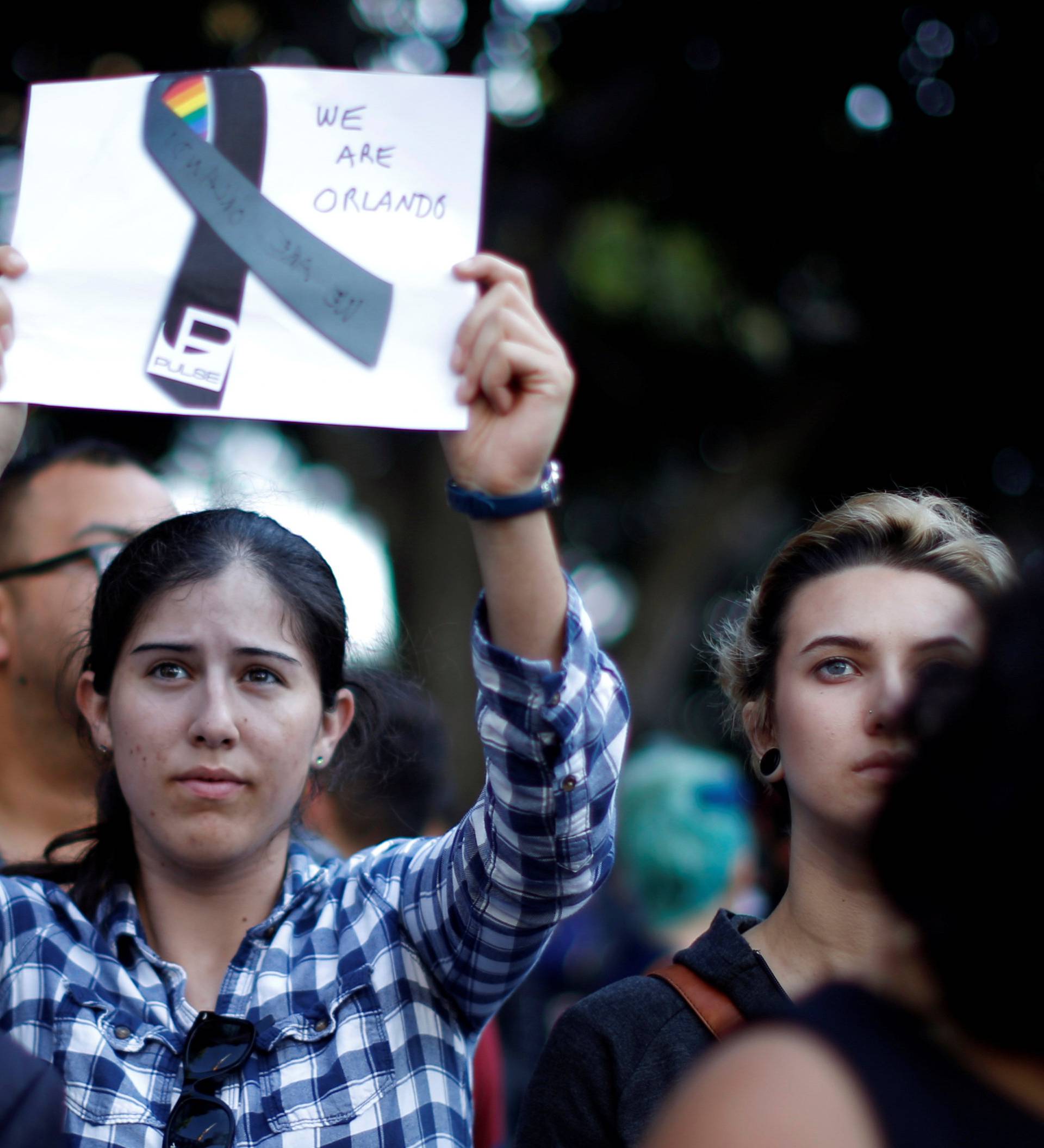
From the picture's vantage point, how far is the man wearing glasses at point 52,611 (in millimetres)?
2822

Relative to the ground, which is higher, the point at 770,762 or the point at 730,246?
the point at 730,246

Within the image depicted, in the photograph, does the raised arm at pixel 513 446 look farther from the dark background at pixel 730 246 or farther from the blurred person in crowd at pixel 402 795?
the dark background at pixel 730 246

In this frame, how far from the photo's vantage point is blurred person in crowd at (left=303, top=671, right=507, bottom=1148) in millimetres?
2436

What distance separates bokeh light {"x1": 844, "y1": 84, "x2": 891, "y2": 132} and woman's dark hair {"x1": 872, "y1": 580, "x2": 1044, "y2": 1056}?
7449mm

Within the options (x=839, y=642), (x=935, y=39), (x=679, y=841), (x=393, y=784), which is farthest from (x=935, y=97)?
(x=839, y=642)

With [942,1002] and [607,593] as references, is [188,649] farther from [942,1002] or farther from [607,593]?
[607,593]

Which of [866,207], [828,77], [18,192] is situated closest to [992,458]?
[866,207]

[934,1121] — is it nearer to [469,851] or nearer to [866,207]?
[469,851]

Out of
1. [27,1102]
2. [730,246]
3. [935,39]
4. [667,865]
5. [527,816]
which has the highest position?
[935,39]

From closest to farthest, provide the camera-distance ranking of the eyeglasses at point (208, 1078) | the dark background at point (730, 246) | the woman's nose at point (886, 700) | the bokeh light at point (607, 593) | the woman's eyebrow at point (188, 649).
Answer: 1. the eyeglasses at point (208, 1078)
2. the woman's nose at point (886, 700)
3. the woman's eyebrow at point (188, 649)
4. the dark background at point (730, 246)
5. the bokeh light at point (607, 593)

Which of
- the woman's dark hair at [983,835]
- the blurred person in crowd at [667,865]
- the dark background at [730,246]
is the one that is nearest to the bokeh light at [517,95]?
the dark background at [730,246]

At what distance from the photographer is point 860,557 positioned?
78.6 inches

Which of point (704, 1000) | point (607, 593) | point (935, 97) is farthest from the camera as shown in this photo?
point (607, 593)

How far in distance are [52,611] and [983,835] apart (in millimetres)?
2444
